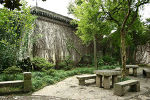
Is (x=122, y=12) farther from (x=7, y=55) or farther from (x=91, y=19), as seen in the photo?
(x=7, y=55)

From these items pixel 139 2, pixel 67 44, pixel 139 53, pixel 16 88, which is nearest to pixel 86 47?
pixel 67 44

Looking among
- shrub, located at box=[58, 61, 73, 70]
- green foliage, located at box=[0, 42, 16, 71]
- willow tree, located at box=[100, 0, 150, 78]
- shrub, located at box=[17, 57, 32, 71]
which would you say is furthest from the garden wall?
willow tree, located at box=[100, 0, 150, 78]

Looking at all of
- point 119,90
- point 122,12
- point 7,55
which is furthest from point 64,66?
point 119,90

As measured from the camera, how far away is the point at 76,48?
1062cm

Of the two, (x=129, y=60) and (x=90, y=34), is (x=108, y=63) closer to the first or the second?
(x=129, y=60)

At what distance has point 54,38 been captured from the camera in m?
8.82

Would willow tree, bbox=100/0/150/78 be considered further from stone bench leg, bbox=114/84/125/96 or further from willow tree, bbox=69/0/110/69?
stone bench leg, bbox=114/84/125/96

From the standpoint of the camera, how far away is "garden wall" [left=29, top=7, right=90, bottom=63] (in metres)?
7.82

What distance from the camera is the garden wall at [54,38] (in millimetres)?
7819

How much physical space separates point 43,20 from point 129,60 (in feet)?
32.4

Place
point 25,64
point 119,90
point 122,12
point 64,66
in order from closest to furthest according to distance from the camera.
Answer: point 119,90
point 122,12
point 25,64
point 64,66

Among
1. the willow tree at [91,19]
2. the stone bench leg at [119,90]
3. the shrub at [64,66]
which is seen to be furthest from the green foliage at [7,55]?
the stone bench leg at [119,90]

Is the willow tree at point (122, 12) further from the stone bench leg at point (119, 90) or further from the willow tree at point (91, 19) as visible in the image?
the stone bench leg at point (119, 90)

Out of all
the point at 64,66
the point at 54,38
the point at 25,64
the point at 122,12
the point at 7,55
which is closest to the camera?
the point at 7,55
